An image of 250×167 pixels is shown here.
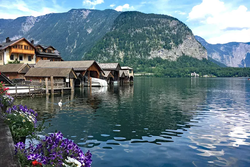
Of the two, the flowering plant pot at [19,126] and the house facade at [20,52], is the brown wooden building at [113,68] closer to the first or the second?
the house facade at [20,52]

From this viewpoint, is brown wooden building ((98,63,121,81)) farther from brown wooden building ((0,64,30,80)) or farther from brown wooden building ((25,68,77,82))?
brown wooden building ((25,68,77,82))

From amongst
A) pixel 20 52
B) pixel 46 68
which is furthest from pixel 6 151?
pixel 20 52

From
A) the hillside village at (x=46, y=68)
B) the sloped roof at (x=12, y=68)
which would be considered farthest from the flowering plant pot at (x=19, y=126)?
the sloped roof at (x=12, y=68)

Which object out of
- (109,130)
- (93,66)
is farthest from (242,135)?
(93,66)

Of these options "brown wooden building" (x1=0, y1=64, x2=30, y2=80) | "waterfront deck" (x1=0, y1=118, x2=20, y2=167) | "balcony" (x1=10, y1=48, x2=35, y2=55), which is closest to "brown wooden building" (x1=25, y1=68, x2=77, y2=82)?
"brown wooden building" (x1=0, y1=64, x2=30, y2=80)

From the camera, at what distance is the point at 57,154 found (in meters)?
5.68

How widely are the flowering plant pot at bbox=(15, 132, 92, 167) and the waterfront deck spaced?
0.20 metres

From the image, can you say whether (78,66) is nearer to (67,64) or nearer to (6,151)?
(67,64)

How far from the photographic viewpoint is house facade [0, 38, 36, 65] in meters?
72.9

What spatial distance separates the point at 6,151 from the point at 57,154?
1.70 m

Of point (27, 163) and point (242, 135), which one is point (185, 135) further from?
point (27, 163)

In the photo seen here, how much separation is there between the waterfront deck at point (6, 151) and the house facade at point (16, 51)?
72.0 meters

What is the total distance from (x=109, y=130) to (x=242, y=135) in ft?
31.9

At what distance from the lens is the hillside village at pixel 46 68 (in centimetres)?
5373
